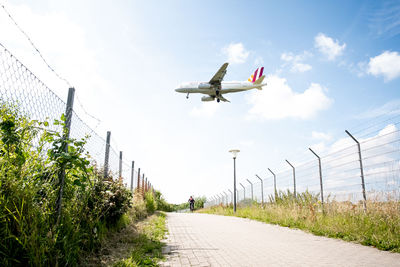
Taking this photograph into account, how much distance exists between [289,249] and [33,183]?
439cm

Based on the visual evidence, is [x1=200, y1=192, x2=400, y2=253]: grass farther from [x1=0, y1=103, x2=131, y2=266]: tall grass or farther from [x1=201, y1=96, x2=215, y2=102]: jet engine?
[x1=201, y1=96, x2=215, y2=102]: jet engine

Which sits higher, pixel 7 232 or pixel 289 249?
pixel 7 232

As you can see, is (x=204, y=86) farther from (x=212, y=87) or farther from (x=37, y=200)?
(x=37, y=200)

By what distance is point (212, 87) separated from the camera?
23219 mm

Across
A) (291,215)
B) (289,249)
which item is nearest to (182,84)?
(291,215)

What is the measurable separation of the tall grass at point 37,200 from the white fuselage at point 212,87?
788 inches

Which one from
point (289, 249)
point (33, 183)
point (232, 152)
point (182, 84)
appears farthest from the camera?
point (182, 84)

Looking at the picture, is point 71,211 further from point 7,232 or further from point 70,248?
point 7,232

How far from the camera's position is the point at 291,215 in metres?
9.42

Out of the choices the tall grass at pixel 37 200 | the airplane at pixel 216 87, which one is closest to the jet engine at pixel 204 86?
the airplane at pixel 216 87

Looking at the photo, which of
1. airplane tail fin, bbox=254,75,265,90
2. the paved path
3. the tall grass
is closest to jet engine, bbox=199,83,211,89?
airplane tail fin, bbox=254,75,265,90

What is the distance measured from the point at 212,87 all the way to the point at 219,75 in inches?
62.4

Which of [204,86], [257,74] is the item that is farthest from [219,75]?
[257,74]

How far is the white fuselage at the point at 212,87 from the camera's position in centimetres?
2358
